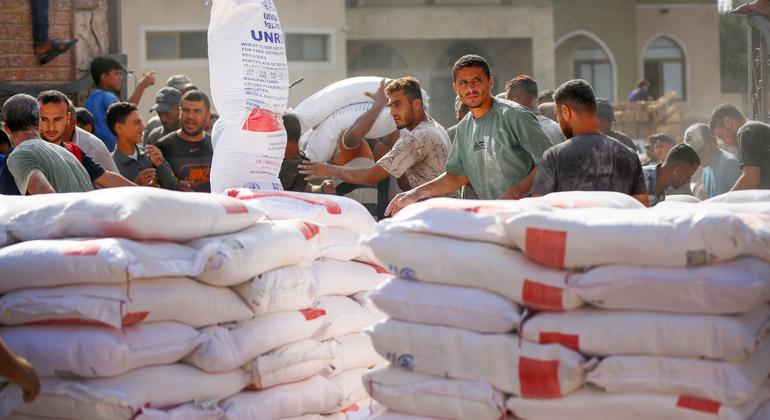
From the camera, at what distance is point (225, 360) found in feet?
15.2

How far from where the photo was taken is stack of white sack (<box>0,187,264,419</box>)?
427 centimetres

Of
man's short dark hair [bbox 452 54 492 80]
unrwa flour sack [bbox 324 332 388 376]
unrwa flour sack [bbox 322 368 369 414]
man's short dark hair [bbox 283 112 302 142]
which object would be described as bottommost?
unrwa flour sack [bbox 322 368 369 414]

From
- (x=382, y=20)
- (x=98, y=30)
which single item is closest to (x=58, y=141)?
(x=98, y=30)

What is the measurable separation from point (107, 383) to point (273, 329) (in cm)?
83

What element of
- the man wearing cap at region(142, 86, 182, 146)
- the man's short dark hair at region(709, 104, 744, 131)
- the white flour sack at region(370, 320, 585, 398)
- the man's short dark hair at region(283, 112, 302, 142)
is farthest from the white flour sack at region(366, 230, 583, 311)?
the man's short dark hair at region(709, 104, 744, 131)

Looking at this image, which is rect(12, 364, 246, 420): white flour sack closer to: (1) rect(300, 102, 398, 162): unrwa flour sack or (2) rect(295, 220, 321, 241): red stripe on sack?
(2) rect(295, 220, 321, 241): red stripe on sack

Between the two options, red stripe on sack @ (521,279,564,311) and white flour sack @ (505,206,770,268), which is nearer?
white flour sack @ (505,206,770,268)

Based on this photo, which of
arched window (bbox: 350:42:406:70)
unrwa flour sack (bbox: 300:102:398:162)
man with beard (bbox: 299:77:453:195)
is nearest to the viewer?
man with beard (bbox: 299:77:453:195)

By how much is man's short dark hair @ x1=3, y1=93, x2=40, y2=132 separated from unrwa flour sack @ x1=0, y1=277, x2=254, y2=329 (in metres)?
1.99

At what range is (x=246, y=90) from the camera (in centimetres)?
621

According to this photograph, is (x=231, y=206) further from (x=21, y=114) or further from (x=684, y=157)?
(x=684, y=157)

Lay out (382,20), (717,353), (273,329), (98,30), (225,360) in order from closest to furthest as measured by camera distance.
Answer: (717,353)
(225,360)
(273,329)
(98,30)
(382,20)

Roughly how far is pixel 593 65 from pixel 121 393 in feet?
98.3

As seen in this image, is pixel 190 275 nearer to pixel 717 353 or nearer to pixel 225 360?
pixel 225 360
